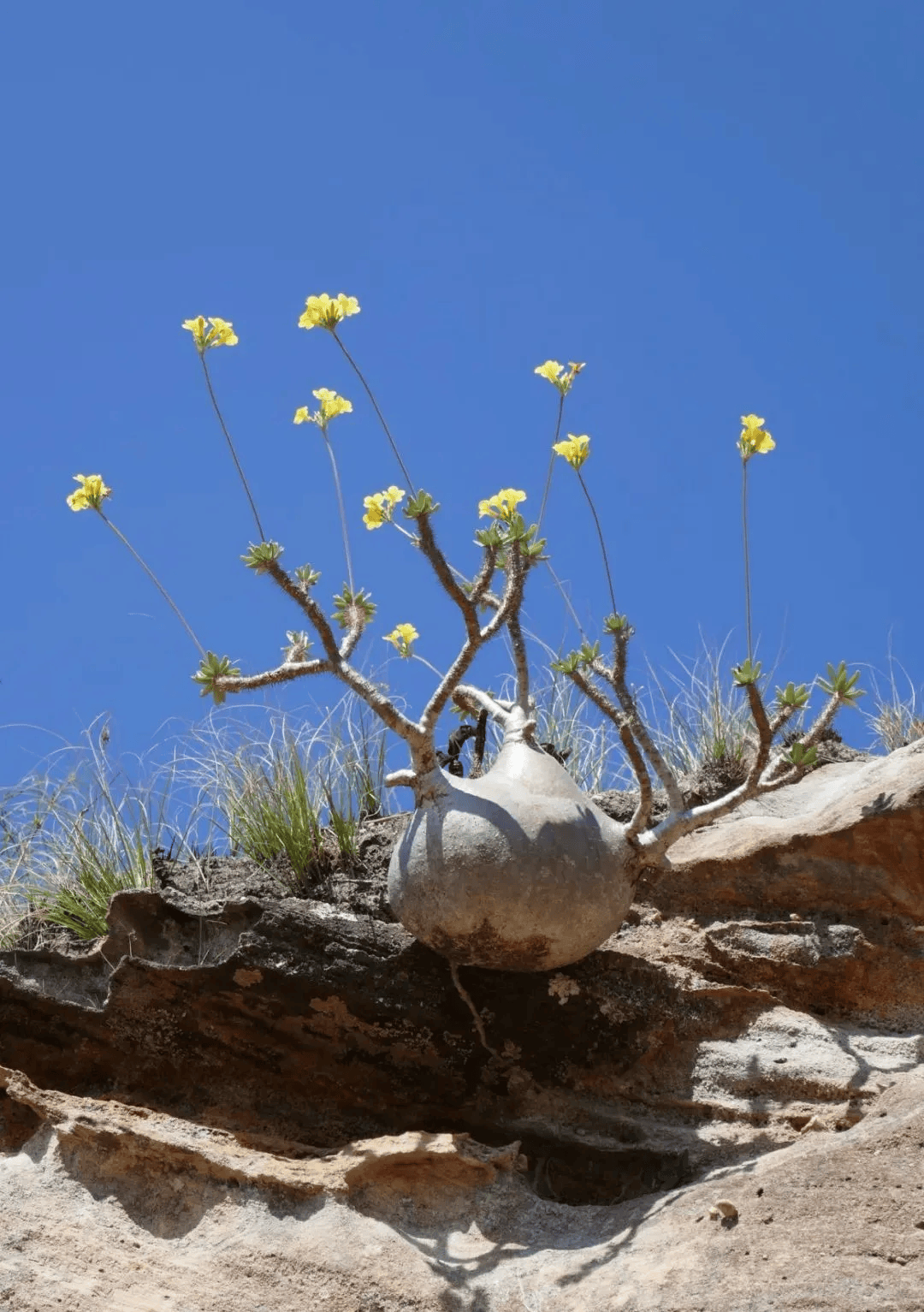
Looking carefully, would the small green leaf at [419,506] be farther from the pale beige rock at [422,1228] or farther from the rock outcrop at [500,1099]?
the pale beige rock at [422,1228]

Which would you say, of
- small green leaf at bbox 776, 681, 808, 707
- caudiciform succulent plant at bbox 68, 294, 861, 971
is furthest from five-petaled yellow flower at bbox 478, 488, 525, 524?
small green leaf at bbox 776, 681, 808, 707

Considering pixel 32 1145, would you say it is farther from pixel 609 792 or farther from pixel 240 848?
pixel 609 792

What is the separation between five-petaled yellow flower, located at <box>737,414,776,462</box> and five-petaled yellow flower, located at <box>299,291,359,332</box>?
138 centimetres

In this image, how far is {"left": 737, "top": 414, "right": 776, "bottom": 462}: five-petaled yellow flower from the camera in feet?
15.2

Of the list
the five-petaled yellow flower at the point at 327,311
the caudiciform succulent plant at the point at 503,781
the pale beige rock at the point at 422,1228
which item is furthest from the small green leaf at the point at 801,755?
the five-petaled yellow flower at the point at 327,311

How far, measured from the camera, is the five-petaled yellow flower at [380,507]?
4629 mm

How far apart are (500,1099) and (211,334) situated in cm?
268

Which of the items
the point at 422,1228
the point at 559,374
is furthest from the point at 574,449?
the point at 422,1228

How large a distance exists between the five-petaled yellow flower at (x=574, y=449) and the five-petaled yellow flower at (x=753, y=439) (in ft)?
1.74

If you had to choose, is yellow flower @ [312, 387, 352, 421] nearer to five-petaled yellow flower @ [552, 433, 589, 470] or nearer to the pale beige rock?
five-petaled yellow flower @ [552, 433, 589, 470]

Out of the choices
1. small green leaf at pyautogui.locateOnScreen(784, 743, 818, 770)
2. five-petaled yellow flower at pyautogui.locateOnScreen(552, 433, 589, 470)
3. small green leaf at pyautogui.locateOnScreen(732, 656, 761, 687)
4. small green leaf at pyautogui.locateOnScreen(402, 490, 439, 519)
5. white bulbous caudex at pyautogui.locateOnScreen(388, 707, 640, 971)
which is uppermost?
five-petaled yellow flower at pyautogui.locateOnScreen(552, 433, 589, 470)

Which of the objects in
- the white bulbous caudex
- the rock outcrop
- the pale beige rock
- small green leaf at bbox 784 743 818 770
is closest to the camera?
the pale beige rock

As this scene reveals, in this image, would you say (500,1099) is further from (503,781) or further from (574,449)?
(574,449)

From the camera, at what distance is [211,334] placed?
4512mm
